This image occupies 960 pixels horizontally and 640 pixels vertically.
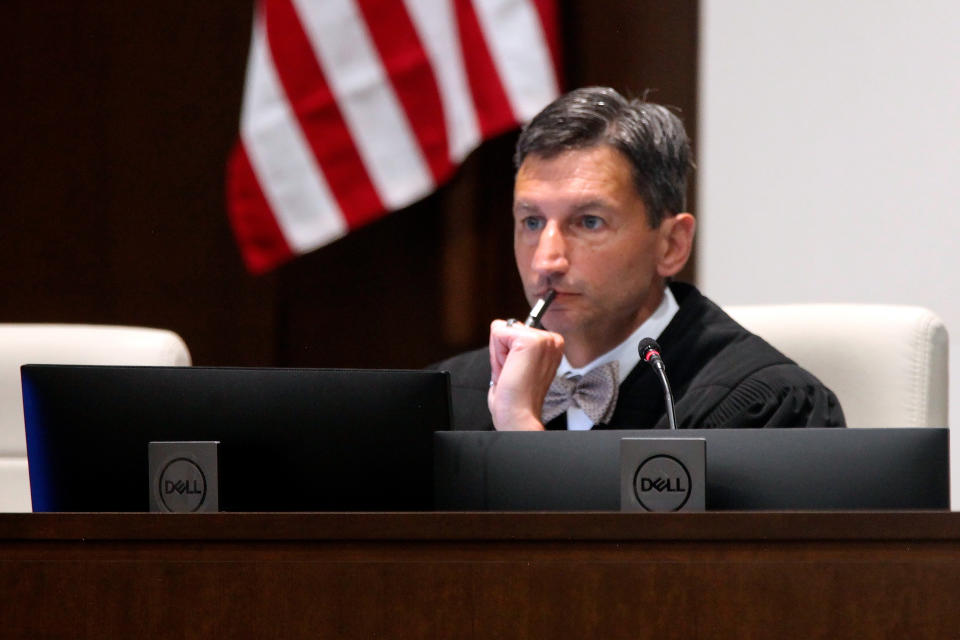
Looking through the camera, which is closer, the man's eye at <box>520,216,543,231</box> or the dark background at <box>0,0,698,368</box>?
the man's eye at <box>520,216,543,231</box>

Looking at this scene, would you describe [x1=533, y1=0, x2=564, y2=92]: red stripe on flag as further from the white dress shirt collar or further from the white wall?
the white dress shirt collar

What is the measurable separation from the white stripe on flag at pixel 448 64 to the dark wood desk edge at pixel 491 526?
202cm

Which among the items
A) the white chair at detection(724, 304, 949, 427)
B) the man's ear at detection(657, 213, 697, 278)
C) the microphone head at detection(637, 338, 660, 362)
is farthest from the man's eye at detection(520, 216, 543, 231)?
the microphone head at detection(637, 338, 660, 362)

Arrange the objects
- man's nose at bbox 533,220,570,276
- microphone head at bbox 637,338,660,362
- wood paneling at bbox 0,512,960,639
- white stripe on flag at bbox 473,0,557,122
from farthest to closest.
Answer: white stripe on flag at bbox 473,0,557,122 < man's nose at bbox 533,220,570,276 < microphone head at bbox 637,338,660,362 < wood paneling at bbox 0,512,960,639

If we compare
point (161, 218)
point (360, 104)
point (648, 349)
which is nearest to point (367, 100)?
point (360, 104)

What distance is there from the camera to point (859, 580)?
1099 millimetres

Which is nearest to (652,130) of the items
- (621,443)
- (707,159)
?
(707,159)

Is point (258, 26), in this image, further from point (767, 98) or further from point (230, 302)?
point (767, 98)

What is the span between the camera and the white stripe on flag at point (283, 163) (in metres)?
3.12

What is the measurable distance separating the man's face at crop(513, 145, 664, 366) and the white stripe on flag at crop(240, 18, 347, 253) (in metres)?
0.88

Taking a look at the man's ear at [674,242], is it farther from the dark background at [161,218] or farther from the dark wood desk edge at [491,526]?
the dark wood desk edge at [491,526]

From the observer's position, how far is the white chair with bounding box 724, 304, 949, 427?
2184mm

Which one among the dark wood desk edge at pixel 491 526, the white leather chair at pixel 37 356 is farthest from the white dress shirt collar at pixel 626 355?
the dark wood desk edge at pixel 491 526

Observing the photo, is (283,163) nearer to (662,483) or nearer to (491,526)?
(662,483)
